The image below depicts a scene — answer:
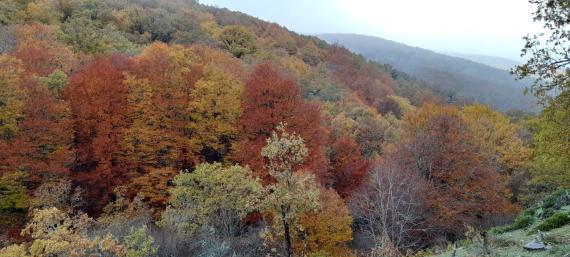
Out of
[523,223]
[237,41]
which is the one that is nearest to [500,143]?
[523,223]

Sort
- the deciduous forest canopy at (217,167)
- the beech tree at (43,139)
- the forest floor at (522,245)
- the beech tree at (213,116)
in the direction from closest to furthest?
the forest floor at (522,245), the deciduous forest canopy at (217,167), the beech tree at (43,139), the beech tree at (213,116)

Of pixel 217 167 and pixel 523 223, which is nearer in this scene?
pixel 523 223

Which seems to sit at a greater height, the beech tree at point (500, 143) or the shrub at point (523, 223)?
the shrub at point (523, 223)

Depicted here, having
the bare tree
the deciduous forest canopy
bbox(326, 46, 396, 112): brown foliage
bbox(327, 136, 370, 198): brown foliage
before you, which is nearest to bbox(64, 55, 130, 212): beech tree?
the deciduous forest canopy

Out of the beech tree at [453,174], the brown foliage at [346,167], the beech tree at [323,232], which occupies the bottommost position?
the brown foliage at [346,167]

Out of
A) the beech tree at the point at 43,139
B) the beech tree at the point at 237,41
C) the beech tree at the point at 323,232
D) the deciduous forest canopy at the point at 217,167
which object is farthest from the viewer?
the beech tree at the point at 237,41

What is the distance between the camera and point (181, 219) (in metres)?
22.5

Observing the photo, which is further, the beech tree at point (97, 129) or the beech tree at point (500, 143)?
the beech tree at point (500, 143)

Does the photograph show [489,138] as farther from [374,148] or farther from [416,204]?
[416,204]

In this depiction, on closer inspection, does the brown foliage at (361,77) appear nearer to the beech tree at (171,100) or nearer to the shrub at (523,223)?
the beech tree at (171,100)

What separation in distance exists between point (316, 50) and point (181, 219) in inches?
3634

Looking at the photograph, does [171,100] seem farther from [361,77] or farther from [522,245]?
[361,77]

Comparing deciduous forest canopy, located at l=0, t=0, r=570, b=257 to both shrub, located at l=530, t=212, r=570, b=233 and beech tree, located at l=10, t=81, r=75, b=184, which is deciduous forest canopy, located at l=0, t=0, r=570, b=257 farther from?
shrub, located at l=530, t=212, r=570, b=233

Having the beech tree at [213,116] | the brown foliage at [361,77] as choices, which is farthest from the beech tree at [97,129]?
the brown foliage at [361,77]
